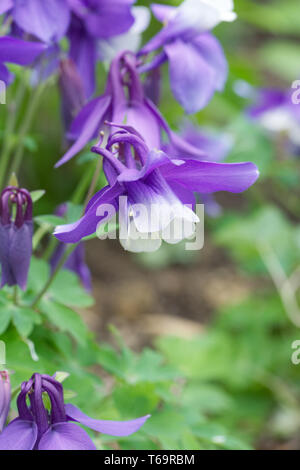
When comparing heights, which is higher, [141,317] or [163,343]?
[141,317]

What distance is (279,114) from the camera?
2070 mm

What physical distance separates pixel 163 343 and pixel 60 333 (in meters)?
0.80

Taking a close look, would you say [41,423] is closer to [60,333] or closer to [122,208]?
[122,208]

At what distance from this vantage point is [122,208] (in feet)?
2.55

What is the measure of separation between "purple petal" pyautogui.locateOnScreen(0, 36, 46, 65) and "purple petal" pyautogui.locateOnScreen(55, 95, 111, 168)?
4.7 inches

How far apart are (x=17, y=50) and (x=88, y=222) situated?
0.99 feet

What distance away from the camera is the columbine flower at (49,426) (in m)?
0.74

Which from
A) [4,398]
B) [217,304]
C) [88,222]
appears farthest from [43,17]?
[217,304]

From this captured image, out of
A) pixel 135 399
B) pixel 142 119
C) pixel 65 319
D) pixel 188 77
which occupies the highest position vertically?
pixel 188 77

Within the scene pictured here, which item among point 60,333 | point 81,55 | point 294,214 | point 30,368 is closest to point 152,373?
point 60,333

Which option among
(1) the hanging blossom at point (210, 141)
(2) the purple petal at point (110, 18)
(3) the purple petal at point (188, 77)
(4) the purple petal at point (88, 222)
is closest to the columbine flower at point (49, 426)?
(4) the purple petal at point (88, 222)

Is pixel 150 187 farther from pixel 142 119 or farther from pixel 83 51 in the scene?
pixel 83 51

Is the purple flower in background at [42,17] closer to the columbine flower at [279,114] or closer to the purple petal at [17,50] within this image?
the purple petal at [17,50]

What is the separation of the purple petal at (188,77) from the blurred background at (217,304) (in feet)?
1.19
